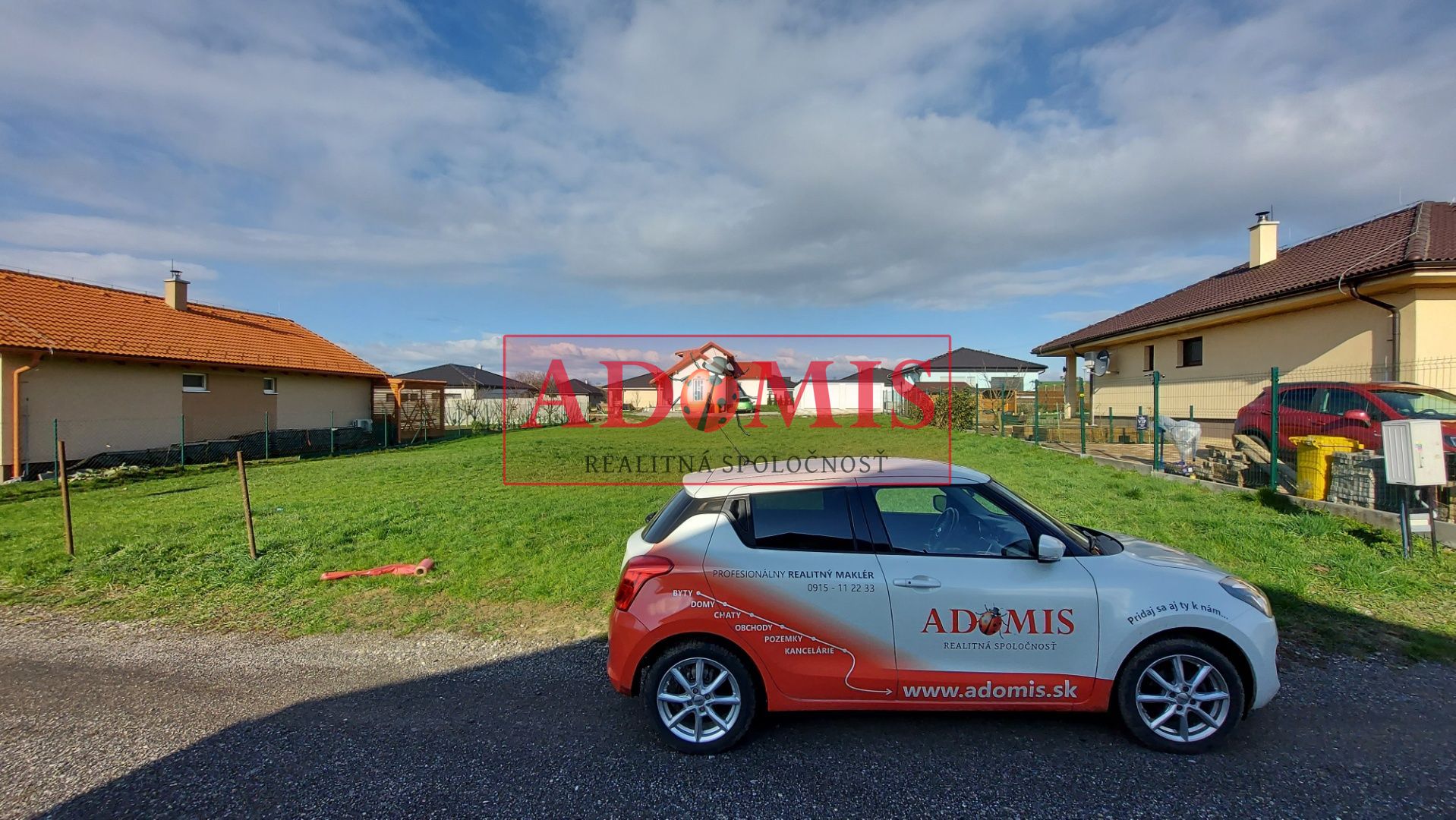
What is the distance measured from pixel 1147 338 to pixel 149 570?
2341 cm

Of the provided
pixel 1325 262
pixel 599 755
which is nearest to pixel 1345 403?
pixel 1325 262

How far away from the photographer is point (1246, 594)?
3.16m

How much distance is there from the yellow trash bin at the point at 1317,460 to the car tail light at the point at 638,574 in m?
8.69

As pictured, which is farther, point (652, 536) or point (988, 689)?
point (652, 536)

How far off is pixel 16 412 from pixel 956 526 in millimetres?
19667

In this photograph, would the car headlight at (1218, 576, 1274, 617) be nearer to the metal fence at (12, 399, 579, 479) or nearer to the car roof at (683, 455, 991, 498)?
the car roof at (683, 455, 991, 498)

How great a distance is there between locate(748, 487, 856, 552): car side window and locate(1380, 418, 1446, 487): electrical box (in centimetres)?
600

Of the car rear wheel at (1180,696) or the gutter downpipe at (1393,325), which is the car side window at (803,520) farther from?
the gutter downpipe at (1393,325)

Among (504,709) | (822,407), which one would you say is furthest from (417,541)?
(822,407)

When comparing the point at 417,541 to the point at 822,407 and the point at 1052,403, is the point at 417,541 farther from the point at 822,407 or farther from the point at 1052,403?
the point at 1052,403

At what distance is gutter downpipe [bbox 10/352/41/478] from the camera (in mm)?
13266

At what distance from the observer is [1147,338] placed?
63.5 ft

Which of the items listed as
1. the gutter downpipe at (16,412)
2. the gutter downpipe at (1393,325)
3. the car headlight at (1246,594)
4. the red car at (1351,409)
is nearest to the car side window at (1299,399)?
the red car at (1351,409)

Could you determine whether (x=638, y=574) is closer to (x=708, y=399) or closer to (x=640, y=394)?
(x=708, y=399)
